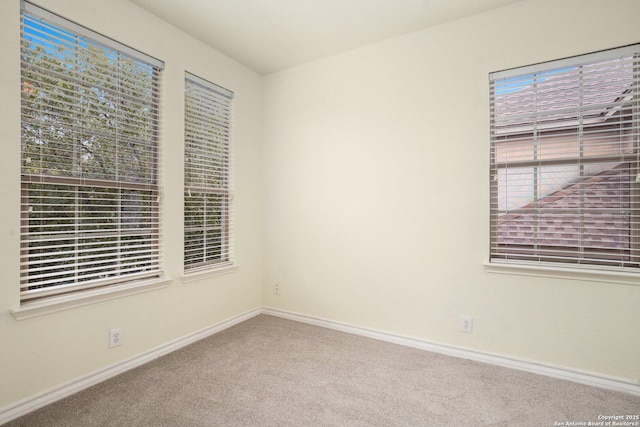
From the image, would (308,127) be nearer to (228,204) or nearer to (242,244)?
(228,204)

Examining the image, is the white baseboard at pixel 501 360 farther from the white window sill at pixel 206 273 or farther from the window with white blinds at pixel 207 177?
the window with white blinds at pixel 207 177

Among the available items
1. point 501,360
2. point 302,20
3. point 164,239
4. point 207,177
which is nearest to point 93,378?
point 164,239

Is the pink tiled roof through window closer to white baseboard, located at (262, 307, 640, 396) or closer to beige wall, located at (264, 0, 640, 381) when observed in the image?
beige wall, located at (264, 0, 640, 381)

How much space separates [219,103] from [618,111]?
3.25m

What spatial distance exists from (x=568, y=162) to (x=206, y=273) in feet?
10.1

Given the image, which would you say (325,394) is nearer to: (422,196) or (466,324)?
(466,324)

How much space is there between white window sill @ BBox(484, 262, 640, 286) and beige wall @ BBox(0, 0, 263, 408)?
96.8 inches

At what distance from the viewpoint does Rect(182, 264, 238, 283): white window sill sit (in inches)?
113

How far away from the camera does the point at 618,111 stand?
7.25 feet

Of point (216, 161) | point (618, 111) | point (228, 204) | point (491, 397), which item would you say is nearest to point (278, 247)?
point (228, 204)

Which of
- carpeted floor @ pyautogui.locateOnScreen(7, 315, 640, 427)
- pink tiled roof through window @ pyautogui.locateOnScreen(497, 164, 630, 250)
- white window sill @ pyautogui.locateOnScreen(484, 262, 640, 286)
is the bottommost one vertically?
carpeted floor @ pyautogui.locateOnScreen(7, 315, 640, 427)

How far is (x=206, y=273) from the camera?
305cm

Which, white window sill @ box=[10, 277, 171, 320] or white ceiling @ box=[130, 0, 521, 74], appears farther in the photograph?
white ceiling @ box=[130, 0, 521, 74]

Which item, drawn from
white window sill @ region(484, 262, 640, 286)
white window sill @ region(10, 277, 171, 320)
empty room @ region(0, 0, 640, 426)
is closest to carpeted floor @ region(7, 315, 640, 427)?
empty room @ region(0, 0, 640, 426)
